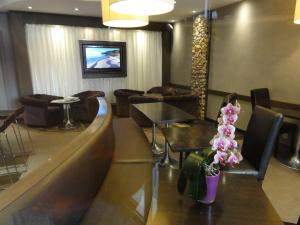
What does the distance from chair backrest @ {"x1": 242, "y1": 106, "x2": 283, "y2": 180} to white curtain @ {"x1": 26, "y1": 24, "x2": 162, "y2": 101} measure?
5.32 meters

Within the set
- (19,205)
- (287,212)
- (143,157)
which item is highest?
(19,205)

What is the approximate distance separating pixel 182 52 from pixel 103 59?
234 cm

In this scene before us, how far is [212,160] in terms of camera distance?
113 cm

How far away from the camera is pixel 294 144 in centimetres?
351

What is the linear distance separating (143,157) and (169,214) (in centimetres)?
113

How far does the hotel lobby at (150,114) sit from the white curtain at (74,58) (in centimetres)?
3

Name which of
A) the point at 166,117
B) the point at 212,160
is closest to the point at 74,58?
the point at 166,117

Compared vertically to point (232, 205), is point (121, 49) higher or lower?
higher

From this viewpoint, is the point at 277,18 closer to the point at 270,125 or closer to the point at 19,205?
the point at 270,125

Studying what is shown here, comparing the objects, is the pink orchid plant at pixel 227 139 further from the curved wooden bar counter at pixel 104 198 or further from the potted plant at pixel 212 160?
the curved wooden bar counter at pixel 104 198

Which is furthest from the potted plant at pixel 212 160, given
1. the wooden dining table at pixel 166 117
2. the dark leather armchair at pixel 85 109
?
the dark leather armchair at pixel 85 109

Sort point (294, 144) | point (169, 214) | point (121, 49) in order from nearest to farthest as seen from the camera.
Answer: point (169, 214) < point (294, 144) < point (121, 49)

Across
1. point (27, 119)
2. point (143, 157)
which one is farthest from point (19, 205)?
point (27, 119)

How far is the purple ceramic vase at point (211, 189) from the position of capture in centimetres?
113
